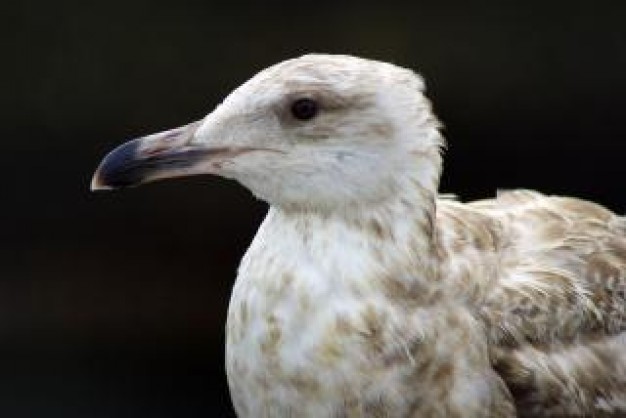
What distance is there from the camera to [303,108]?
1.77 m

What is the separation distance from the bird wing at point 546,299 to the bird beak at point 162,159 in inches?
13.8

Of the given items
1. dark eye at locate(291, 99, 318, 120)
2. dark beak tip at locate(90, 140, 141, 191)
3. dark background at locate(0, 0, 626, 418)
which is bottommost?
dark background at locate(0, 0, 626, 418)

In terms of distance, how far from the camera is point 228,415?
3.10 meters

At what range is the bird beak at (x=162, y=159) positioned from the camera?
178 cm

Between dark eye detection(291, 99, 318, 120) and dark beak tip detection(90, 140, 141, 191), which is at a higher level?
dark eye detection(291, 99, 318, 120)

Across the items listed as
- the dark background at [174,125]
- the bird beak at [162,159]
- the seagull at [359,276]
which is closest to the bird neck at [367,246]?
the seagull at [359,276]

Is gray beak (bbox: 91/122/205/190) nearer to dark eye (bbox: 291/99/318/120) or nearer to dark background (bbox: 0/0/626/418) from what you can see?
dark eye (bbox: 291/99/318/120)

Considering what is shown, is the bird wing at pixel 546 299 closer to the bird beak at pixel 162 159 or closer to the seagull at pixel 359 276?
the seagull at pixel 359 276

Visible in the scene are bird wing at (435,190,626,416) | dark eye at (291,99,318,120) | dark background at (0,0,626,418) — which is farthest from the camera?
dark background at (0,0,626,418)

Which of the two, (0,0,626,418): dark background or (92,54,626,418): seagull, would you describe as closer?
(92,54,626,418): seagull

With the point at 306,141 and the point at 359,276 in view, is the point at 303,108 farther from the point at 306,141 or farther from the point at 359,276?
the point at 359,276

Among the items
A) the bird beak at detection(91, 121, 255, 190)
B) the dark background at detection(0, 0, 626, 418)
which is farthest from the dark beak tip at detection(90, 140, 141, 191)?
the dark background at detection(0, 0, 626, 418)

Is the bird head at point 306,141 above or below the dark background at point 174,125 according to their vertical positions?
above

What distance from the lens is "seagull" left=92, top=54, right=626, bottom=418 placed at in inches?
70.1
